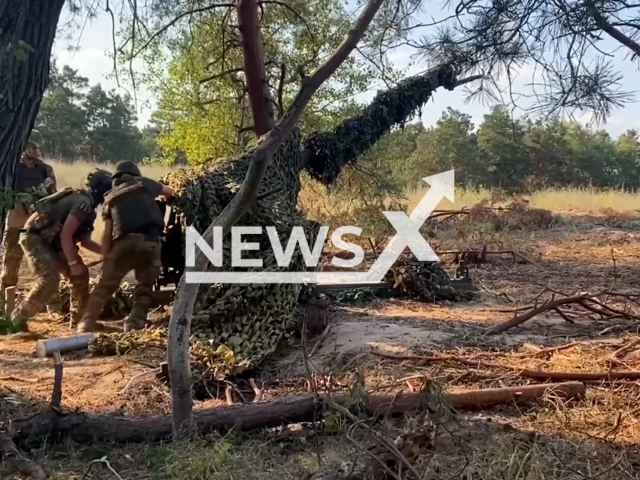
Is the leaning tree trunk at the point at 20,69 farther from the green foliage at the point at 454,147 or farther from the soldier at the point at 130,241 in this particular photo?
the green foliage at the point at 454,147

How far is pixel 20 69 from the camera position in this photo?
3.01 m

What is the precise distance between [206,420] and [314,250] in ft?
10.7

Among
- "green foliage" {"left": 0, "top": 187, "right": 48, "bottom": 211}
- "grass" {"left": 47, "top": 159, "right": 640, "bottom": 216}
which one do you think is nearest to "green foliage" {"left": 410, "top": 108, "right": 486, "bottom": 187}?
"grass" {"left": 47, "top": 159, "right": 640, "bottom": 216}

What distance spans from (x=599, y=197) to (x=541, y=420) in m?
19.1

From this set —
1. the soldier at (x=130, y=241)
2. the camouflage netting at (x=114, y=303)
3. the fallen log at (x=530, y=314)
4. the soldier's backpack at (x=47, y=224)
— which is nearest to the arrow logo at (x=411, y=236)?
the fallen log at (x=530, y=314)

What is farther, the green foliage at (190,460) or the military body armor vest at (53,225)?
the military body armor vest at (53,225)

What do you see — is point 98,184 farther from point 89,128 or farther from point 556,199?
point 89,128

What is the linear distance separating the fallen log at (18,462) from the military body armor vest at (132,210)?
338 cm

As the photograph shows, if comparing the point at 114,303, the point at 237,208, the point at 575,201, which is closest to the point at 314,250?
the point at 114,303

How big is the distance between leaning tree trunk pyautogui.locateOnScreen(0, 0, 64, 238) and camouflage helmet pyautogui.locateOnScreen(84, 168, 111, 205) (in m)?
4.03

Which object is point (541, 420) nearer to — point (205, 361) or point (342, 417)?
point (342, 417)

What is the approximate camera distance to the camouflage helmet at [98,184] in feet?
Answer: 23.2

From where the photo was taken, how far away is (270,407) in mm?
3564

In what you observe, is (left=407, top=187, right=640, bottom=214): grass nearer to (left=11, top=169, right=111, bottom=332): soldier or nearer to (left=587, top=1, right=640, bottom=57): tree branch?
(left=11, top=169, right=111, bottom=332): soldier
